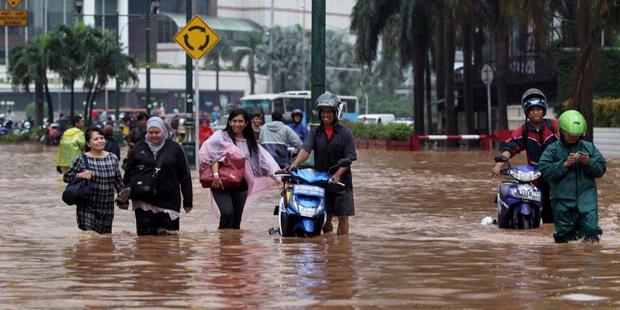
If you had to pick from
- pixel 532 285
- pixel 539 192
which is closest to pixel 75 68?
pixel 539 192

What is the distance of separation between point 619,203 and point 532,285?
11.5m

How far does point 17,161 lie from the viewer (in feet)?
144

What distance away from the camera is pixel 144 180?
1480 cm

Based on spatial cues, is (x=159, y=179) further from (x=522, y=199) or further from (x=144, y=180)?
(x=522, y=199)

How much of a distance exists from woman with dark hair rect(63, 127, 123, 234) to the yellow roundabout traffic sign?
13136 mm

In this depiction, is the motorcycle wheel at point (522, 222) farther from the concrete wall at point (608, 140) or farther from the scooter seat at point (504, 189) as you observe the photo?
the concrete wall at point (608, 140)

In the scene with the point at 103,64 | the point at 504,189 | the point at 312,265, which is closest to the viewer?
the point at 312,265

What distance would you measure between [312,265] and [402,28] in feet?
149

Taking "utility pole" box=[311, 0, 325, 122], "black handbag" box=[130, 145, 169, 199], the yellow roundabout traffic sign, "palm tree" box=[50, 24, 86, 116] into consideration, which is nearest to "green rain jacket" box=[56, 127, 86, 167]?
the yellow roundabout traffic sign

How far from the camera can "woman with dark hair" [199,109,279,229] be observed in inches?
611

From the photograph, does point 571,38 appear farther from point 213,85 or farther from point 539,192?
point 213,85

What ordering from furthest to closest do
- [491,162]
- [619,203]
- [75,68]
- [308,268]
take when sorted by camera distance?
[75,68]
[491,162]
[619,203]
[308,268]

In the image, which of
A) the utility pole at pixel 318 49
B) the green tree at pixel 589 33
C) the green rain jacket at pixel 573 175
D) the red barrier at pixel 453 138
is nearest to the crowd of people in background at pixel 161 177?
the green rain jacket at pixel 573 175

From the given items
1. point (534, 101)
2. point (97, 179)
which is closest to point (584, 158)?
point (534, 101)
